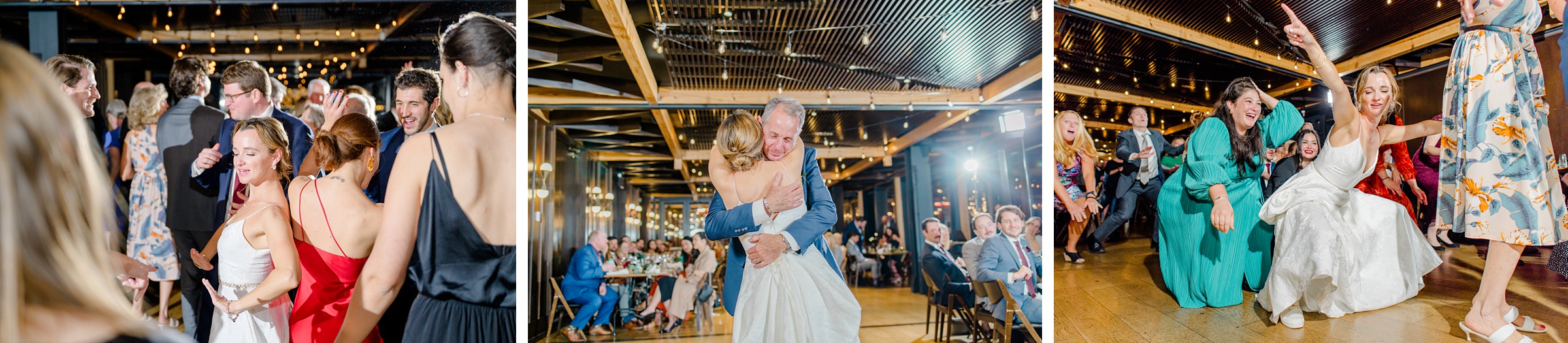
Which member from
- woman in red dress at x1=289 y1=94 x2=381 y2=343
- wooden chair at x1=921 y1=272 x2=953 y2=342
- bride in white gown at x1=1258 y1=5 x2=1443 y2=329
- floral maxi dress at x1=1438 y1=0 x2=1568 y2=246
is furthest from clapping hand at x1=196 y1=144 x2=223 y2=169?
floral maxi dress at x1=1438 y1=0 x2=1568 y2=246

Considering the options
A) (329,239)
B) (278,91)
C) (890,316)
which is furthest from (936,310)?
(278,91)

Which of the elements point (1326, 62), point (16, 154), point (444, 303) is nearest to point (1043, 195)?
point (1326, 62)

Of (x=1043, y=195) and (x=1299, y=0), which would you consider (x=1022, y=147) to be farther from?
(x=1299, y=0)

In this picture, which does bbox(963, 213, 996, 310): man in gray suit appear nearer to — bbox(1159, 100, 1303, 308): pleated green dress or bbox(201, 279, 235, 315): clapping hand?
bbox(1159, 100, 1303, 308): pleated green dress

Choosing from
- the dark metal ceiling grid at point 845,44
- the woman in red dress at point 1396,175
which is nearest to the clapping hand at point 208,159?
the dark metal ceiling grid at point 845,44

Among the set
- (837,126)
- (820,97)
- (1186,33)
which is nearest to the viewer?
(1186,33)

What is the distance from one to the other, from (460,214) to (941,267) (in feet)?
9.29

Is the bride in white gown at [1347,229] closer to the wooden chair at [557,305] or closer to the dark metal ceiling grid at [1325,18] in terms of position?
the dark metal ceiling grid at [1325,18]

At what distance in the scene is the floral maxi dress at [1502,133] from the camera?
2443 millimetres

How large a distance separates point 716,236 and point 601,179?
100 inches

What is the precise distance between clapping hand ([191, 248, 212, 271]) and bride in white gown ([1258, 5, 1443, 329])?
4.16 meters

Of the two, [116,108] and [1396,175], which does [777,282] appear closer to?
[1396,175]

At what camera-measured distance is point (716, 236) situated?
3.33 m

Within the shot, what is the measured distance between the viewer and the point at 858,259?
4.28 meters
